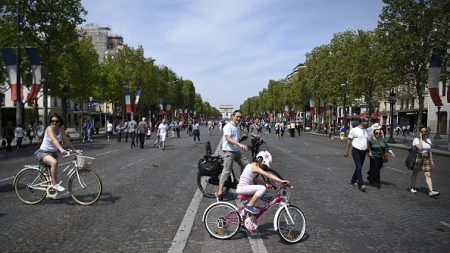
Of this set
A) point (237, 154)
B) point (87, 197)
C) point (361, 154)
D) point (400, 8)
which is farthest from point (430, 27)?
point (87, 197)

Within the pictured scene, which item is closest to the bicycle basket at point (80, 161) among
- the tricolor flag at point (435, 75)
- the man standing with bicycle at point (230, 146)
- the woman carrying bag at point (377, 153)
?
the man standing with bicycle at point (230, 146)

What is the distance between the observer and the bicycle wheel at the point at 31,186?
317 inches

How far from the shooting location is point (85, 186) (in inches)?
320

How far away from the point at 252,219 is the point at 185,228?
1146 mm

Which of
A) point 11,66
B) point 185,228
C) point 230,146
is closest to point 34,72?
point 11,66

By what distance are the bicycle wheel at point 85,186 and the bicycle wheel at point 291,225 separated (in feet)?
13.1

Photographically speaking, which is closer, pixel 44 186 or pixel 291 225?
pixel 291 225

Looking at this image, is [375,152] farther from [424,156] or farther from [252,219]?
[252,219]

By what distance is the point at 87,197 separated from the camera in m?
8.11

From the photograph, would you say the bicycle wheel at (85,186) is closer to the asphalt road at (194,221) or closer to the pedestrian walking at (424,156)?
the asphalt road at (194,221)

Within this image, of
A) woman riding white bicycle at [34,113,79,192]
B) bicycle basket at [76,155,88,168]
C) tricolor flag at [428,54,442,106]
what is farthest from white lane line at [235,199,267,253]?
tricolor flag at [428,54,442,106]

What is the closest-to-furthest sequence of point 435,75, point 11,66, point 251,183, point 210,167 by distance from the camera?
1. point 251,183
2. point 210,167
3. point 435,75
4. point 11,66

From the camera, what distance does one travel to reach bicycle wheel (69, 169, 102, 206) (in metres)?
8.02

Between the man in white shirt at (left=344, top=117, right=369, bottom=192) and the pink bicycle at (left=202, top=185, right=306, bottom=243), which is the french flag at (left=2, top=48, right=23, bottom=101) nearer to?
the man in white shirt at (left=344, top=117, right=369, bottom=192)
